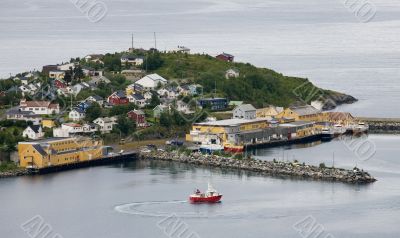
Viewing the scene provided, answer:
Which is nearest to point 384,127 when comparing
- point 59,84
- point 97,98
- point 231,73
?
point 231,73

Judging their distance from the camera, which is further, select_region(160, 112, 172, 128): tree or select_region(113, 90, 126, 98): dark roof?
select_region(113, 90, 126, 98): dark roof

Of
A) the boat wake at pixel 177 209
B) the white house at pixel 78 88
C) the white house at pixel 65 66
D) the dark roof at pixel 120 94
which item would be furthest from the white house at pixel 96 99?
the boat wake at pixel 177 209

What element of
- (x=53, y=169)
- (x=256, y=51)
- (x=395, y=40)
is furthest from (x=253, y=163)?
(x=395, y=40)

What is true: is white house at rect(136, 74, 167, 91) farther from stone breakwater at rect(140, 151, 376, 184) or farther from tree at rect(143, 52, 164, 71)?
stone breakwater at rect(140, 151, 376, 184)

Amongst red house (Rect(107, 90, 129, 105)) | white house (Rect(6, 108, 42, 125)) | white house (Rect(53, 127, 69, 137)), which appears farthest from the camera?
red house (Rect(107, 90, 129, 105))

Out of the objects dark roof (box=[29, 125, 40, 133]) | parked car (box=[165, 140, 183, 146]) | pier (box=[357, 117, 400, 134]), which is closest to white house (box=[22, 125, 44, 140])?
dark roof (box=[29, 125, 40, 133])

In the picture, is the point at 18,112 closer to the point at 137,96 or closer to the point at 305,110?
the point at 137,96

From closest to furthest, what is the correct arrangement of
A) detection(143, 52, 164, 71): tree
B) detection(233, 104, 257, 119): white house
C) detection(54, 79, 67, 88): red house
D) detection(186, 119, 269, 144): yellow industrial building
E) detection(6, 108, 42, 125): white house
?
detection(186, 119, 269, 144): yellow industrial building
detection(6, 108, 42, 125): white house
detection(233, 104, 257, 119): white house
detection(54, 79, 67, 88): red house
detection(143, 52, 164, 71): tree
